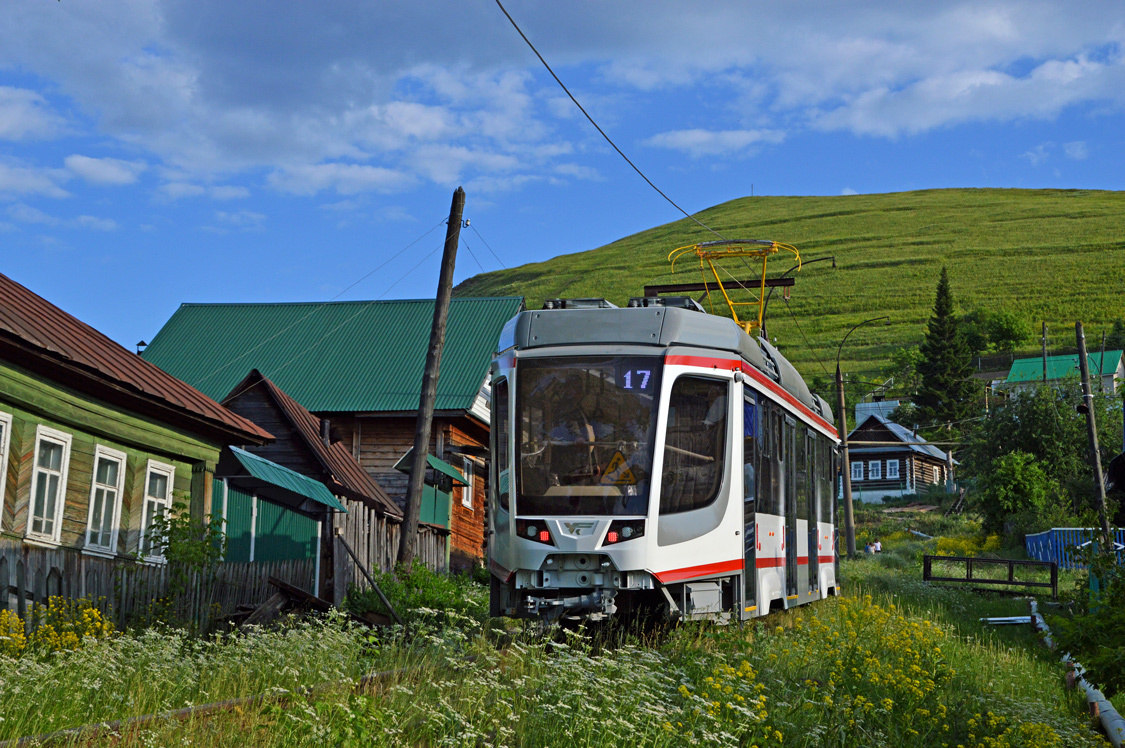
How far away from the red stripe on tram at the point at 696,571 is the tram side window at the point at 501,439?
1641mm

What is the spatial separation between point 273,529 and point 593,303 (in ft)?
42.6

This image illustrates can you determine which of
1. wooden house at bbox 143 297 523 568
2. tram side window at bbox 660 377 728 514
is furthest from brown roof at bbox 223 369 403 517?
tram side window at bbox 660 377 728 514

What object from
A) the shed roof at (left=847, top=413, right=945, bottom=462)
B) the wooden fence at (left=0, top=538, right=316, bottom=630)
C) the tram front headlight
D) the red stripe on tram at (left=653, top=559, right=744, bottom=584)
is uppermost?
the shed roof at (left=847, top=413, right=945, bottom=462)

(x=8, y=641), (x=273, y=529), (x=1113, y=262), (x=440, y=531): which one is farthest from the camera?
(x=1113, y=262)

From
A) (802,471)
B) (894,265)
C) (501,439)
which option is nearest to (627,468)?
(501,439)

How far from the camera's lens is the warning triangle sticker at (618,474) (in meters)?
10.6

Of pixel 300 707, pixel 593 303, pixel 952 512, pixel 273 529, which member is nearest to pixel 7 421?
pixel 593 303

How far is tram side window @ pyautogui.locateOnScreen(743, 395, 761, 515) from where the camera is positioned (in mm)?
11211

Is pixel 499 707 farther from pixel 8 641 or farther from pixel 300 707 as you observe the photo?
pixel 8 641

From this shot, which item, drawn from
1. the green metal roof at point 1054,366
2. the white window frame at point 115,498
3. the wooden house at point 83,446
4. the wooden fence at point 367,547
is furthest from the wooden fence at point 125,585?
the green metal roof at point 1054,366

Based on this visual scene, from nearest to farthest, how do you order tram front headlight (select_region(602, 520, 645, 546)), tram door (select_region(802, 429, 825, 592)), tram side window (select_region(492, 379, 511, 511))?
tram front headlight (select_region(602, 520, 645, 546)), tram side window (select_region(492, 379, 511, 511)), tram door (select_region(802, 429, 825, 592))

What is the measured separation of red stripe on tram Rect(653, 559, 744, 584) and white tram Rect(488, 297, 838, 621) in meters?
0.01

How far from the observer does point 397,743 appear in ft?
A: 19.7

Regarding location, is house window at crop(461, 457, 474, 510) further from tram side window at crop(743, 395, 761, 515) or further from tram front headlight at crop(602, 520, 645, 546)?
tram front headlight at crop(602, 520, 645, 546)
